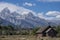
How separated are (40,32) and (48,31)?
11.5 feet

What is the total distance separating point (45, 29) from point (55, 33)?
4.17m

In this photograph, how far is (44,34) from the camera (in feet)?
284

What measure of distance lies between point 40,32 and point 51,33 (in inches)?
201

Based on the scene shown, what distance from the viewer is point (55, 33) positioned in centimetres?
8750

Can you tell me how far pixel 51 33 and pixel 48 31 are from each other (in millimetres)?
1795

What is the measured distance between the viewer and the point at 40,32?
279 ft

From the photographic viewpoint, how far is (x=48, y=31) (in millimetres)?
86562

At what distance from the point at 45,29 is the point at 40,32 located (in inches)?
130

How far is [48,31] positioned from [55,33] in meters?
3.05

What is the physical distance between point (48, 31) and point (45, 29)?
5.07 ft

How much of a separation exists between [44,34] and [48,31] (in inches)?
75.3

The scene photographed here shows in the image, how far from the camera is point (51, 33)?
287 feet
